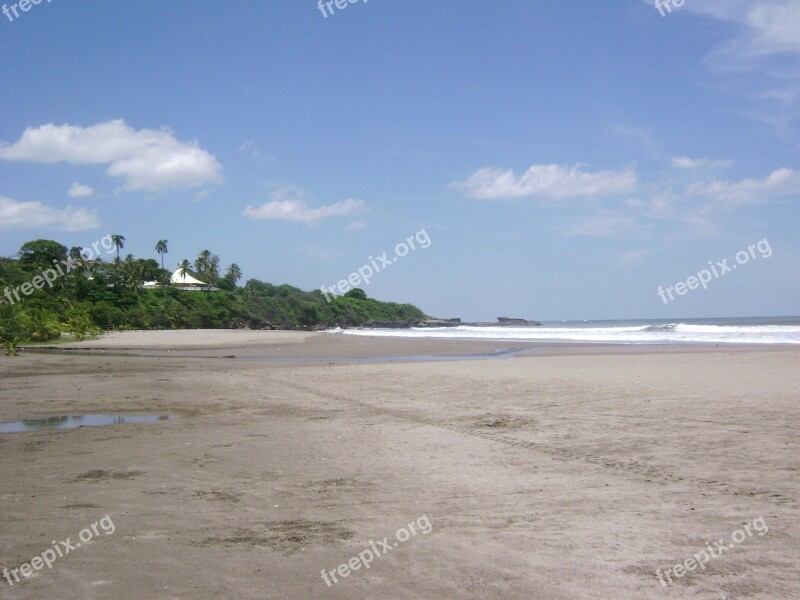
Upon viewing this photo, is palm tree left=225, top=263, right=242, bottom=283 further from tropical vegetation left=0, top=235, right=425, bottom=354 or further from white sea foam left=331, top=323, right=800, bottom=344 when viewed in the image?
white sea foam left=331, top=323, right=800, bottom=344

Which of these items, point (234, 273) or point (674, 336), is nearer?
point (674, 336)

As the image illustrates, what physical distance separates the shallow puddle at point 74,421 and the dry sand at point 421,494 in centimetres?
61

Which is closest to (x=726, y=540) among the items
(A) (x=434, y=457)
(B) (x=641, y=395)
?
(A) (x=434, y=457)

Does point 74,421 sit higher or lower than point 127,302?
lower

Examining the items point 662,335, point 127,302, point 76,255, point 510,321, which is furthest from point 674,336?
point 510,321

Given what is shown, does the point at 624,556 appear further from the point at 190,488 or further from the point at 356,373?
the point at 356,373

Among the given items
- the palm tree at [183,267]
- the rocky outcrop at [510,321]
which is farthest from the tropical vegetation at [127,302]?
the rocky outcrop at [510,321]

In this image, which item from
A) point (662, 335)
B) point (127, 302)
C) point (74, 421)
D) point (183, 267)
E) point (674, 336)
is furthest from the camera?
point (183, 267)

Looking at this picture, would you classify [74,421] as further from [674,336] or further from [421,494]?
[674,336]

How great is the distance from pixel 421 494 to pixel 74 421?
8.30 meters

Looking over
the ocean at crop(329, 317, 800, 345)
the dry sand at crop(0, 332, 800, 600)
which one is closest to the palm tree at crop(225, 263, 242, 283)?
the ocean at crop(329, 317, 800, 345)

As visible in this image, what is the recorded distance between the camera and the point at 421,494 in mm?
6898

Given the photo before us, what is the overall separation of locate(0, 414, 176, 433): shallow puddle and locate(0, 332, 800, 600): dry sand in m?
0.61

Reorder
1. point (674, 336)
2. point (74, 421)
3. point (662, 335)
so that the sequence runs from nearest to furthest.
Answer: point (74, 421) → point (674, 336) → point (662, 335)
